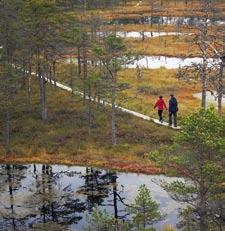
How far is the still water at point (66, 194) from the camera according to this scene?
23.4 meters

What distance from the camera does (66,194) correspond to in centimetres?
2627

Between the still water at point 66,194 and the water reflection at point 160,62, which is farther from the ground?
the water reflection at point 160,62

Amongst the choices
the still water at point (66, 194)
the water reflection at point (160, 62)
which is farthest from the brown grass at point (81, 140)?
the water reflection at point (160, 62)

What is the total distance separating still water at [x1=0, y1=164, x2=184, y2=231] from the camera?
23422 millimetres

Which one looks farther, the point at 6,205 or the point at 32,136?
the point at 32,136

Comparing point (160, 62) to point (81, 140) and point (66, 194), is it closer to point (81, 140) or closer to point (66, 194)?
point (81, 140)

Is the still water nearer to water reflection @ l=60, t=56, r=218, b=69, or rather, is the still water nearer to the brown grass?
the brown grass

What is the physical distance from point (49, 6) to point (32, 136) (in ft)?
30.7

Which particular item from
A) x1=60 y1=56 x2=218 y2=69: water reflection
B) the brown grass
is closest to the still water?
A: the brown grass

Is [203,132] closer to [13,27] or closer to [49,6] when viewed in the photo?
[49,6]

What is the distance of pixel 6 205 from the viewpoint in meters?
25.0

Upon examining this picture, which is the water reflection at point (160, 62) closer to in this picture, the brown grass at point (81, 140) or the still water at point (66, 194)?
the brown grass at point (81, 140)

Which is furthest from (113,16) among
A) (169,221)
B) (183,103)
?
(169,221)

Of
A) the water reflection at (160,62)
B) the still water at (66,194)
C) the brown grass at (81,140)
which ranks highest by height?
the water reflection at (160,62)
